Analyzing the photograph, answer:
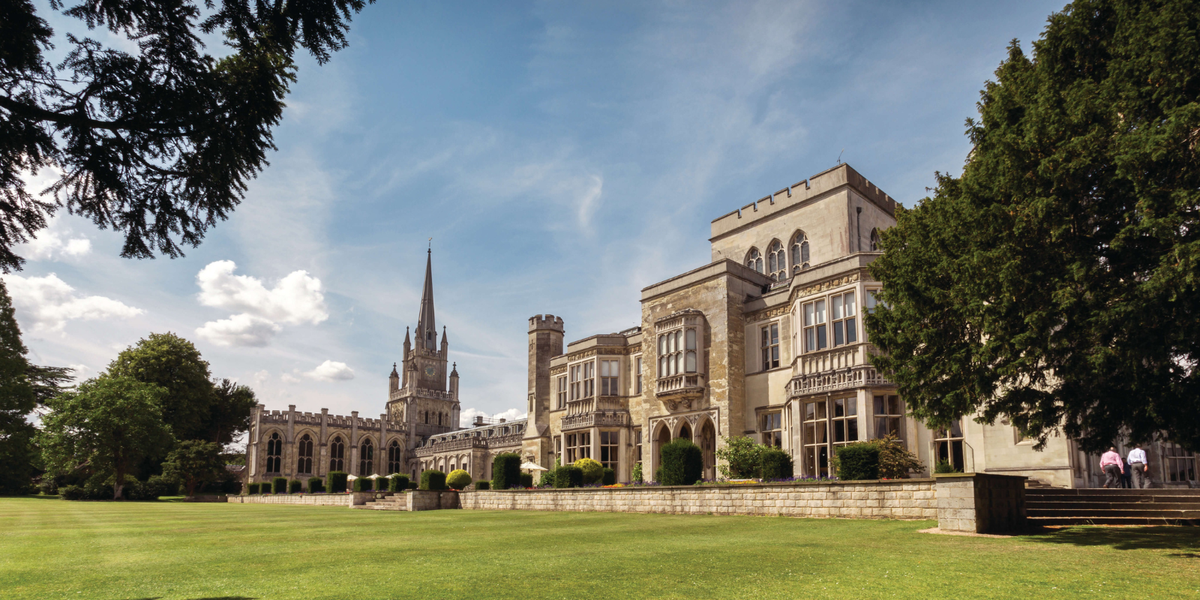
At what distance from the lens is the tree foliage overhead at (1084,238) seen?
30.1 feet

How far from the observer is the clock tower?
90938 mm

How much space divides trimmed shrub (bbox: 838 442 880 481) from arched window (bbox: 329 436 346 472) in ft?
234

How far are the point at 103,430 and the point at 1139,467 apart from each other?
5346 centimetres

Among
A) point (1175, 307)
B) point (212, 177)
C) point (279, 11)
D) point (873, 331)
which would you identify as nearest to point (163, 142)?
point (212, 177)

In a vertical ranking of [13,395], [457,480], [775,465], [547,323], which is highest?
[547,323]

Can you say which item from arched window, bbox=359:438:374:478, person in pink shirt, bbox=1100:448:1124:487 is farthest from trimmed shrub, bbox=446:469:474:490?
arched window, bbox=359:438:374:478

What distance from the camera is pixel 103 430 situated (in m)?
45.4

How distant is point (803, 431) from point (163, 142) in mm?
23053

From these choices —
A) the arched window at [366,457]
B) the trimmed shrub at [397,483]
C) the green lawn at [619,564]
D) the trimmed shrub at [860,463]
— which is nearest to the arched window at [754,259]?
the trimmed shrub at [860,463]

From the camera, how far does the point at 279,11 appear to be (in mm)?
5688

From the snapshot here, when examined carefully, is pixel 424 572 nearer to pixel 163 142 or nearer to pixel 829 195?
pixel 163 142

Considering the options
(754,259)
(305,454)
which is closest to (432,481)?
(754,259)

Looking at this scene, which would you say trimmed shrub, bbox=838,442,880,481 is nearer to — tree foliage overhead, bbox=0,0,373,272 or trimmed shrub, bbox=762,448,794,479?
trimmed shrub, bbox=762,448,794,479

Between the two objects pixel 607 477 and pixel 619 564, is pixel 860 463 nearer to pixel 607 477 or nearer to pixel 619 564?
pixel 619 564
